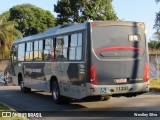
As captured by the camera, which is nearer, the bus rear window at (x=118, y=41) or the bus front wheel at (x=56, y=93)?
the bus rear window at (x=118, y=41)

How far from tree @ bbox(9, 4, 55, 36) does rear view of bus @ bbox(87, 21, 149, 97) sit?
53.4 m

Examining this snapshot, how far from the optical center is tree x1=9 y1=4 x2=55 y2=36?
2667 inches

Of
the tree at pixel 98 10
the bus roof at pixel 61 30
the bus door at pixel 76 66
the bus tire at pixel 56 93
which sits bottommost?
the bus tire at pixel 56 93

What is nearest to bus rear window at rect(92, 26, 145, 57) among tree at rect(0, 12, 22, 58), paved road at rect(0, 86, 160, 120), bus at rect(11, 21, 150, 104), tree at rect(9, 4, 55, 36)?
bus at rect(11, 21, 150, 104)

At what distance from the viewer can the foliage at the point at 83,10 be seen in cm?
5041

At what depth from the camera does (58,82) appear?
16.2 m

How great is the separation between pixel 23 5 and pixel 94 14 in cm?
2499

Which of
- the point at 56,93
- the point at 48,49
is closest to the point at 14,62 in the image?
the point at 48,49

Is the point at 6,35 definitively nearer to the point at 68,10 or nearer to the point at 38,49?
the point at 68,10

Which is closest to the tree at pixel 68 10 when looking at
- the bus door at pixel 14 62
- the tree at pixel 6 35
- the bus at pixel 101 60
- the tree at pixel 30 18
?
the tree at pixel 6 35

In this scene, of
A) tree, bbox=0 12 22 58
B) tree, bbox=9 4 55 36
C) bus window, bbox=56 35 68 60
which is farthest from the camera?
tree, bbox=9 4 55 36

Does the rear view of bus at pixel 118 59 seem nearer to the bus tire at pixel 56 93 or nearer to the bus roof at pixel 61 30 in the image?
the bus roof at pixel 61 30

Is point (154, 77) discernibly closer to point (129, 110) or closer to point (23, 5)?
point (129, 110)

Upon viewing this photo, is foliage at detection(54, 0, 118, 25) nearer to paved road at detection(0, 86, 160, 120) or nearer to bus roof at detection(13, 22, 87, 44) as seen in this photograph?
bus roof at detection(13, 22, 87, 44)
